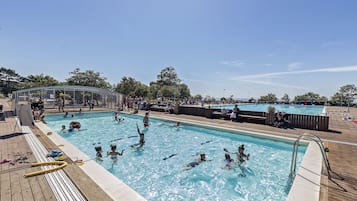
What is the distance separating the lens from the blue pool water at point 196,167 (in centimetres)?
381

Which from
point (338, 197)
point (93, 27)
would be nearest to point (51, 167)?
point (338, 197)

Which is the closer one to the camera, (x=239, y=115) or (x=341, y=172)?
(x=341, y=172)

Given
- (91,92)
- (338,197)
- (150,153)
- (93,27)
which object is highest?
(93,27)

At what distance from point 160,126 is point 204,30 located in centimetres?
796

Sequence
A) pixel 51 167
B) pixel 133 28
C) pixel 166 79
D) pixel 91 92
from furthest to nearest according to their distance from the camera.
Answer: pixel 166 79 → pixel 91 92 → pixel 133 28 → pixel 51 167

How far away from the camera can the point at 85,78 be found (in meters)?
27.3

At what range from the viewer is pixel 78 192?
2.40m

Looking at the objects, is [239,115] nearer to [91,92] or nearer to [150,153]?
[150,153]

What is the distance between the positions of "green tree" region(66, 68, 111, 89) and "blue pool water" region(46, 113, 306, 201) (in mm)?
21599

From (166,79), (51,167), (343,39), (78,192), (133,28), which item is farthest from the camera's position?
(166,79)

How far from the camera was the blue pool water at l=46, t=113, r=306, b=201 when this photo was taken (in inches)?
150

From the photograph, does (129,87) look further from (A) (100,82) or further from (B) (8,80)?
(B) (8,80)

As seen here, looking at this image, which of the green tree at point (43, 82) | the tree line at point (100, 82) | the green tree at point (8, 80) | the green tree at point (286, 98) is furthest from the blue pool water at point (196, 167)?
the green tree at point (8, 80)

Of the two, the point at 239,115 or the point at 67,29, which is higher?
the point at 67,29
